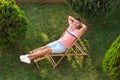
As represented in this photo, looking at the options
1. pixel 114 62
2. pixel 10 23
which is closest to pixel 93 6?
pixel 10 23

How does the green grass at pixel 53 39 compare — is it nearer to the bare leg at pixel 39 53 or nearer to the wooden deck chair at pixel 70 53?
the wooden deck chair at pixel 70 53

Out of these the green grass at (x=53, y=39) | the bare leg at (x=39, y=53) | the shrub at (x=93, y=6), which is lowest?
the green grass at (x=53, y=39)

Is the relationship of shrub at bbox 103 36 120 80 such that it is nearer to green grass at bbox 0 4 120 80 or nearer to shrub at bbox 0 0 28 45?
green grass at bbox 0 4 120 80

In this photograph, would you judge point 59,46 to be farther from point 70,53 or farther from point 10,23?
point 10,23

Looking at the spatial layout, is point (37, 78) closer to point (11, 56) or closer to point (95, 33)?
point (11, 56)

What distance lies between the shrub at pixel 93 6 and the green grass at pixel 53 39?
1.44 ft

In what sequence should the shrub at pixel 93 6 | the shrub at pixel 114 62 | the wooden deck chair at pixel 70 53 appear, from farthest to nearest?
the shrub at pixel 93 6
the wooden deck chair at pixel 70 53
the shrub at pixel 114 62

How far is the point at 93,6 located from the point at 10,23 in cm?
237

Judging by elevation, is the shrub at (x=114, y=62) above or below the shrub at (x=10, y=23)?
below

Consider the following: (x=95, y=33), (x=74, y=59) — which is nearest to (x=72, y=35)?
(x=74, y=59)

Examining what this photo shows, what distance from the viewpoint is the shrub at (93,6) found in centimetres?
987

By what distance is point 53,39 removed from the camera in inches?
395

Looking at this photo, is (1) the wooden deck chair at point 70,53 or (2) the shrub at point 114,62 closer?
(2) the shrub at point 114,62

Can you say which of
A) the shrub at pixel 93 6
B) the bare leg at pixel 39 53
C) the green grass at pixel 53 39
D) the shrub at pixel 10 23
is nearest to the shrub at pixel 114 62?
the green grass at pixel 53 39
